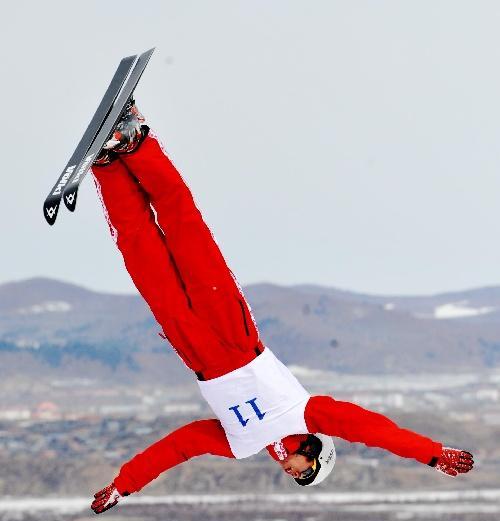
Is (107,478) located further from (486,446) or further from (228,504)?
(486,446)

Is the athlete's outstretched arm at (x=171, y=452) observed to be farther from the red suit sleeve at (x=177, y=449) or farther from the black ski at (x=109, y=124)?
the black ski at (x=109, y=124)

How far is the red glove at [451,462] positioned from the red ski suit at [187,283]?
86 mm

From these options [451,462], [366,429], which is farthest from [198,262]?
[451,462]

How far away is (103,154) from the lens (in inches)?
525

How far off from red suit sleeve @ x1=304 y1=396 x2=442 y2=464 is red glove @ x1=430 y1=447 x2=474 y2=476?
2.6 inches

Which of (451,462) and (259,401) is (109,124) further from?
(451,462)

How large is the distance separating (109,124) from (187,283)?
220 centimetres

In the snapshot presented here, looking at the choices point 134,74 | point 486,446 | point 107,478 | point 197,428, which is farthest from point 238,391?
point 486,446

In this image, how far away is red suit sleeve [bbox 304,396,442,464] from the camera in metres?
13.7

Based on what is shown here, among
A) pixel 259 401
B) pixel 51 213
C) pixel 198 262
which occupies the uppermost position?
pixel 51 213

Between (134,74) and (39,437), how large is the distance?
180951 mm

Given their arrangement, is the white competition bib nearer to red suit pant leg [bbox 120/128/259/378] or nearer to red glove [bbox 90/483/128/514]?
red suit pant leg [bbox 120/128/259/378]

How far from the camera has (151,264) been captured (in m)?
14.1

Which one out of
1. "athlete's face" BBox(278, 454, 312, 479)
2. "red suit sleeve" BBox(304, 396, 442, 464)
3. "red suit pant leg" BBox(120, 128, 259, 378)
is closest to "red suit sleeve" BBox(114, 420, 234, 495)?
"athlete's face" BBox(278, 454, 312, 479)
